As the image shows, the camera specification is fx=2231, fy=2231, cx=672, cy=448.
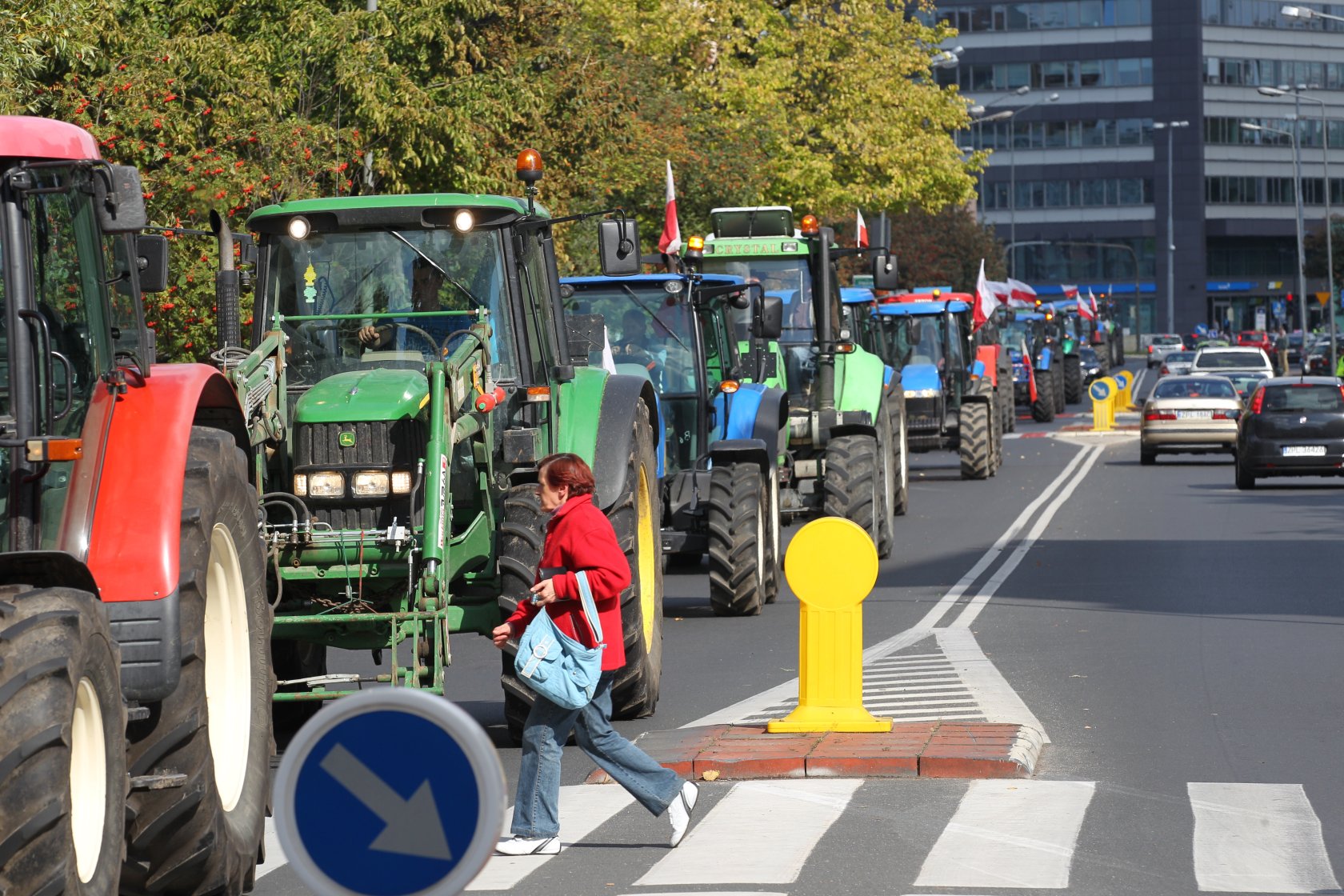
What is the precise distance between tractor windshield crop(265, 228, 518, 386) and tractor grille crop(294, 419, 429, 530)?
754mm

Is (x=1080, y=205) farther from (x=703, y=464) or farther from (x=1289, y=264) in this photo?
(x=703, y=464)

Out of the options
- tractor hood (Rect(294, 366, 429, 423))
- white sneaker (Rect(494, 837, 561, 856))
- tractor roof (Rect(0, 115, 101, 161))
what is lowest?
white sneaker (Rect(494, 837, 561, 856))

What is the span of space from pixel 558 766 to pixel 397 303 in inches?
131

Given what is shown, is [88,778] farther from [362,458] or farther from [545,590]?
[362,458]

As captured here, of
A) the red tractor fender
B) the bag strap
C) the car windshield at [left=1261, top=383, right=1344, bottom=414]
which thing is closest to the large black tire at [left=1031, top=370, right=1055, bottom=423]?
the car windshield at [left=1261, top=383, right=1344, bottom=414]

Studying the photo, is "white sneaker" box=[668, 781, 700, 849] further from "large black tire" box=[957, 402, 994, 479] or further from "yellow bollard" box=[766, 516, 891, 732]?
"large black tire" box=[957, 402, 994, 479]

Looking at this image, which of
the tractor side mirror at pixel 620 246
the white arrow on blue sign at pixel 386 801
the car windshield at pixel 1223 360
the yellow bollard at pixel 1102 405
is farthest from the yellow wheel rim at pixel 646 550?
the car windshield at pixel 1223 360

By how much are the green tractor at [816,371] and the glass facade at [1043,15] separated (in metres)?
111

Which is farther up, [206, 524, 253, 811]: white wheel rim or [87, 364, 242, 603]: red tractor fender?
[87, 364, 242, 603]: red tractor fender

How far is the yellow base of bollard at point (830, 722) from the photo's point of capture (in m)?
10.2

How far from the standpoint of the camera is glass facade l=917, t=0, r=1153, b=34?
13075cm

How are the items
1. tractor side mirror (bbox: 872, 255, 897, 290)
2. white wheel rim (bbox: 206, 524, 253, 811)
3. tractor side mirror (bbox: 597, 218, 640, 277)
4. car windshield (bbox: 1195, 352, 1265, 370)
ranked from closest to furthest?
white wheel rim (bbox: 206, 524, 253, 811) < tractor side mirror (bbox: 597, 218, 640, 277) < tractor side mirror (bbox: 872, 255, 897, 290) < car windshield (bbox: 1195, 352, 1265, 370)

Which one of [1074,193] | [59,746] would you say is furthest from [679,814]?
[1074,193]

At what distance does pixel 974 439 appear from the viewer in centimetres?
3262
